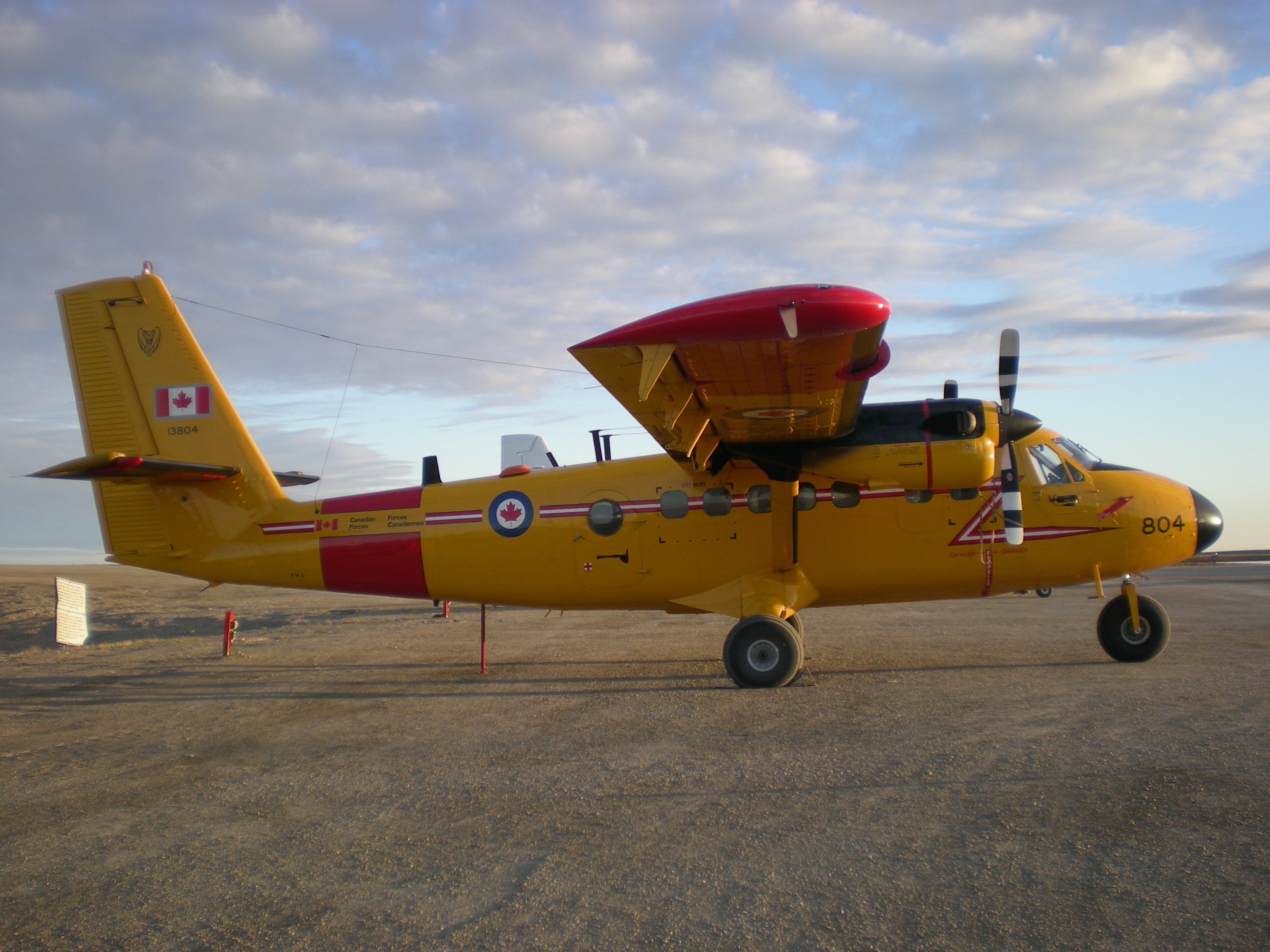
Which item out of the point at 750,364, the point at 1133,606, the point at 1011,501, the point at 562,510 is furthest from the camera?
the point at 562,510

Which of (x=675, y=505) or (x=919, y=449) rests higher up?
(x=919, y=449)

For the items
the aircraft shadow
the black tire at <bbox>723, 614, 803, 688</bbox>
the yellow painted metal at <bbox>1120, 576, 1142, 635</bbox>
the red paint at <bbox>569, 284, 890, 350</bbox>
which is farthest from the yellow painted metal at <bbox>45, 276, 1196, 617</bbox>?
the red paint at <bbox>569, 284, 890, 350</bbox>

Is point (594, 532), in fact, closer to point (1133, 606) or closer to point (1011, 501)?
point (1011, 501)

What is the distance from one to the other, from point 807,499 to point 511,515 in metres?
4.02

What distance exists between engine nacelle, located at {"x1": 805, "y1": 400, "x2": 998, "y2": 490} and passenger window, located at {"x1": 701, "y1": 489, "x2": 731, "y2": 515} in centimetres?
116

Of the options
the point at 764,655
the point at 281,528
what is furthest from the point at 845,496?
the point at 281,528

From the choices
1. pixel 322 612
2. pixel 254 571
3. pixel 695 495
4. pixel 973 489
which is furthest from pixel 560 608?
pixel 322 612

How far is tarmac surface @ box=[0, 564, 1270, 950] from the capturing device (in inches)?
145

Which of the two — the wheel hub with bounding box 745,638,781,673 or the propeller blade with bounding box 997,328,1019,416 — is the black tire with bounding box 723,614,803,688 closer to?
the wheel hub with bounding box 745,638,781,673

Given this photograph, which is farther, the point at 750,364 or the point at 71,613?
the point at 71,613

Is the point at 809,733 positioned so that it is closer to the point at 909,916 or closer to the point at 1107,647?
the point at 909,916

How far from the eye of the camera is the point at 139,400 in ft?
35.7

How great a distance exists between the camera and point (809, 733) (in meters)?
6.93

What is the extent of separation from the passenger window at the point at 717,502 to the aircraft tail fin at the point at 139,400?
6.16 m
